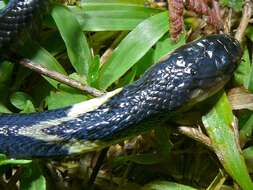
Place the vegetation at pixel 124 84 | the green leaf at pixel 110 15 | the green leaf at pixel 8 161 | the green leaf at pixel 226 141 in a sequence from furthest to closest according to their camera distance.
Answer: the green leaf at pixel 110 15 < the vegetation at pixel 124 84 < the green leaf at pixel 226 141 < the green leaf at pixel 8 161

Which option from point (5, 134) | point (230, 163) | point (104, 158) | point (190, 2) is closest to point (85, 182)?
point (104, 158)

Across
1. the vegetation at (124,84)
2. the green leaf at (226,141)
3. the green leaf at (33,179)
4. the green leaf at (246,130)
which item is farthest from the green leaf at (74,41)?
the green leaf at (246,130)

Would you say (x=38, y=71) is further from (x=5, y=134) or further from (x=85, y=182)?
(x=85, y=182)

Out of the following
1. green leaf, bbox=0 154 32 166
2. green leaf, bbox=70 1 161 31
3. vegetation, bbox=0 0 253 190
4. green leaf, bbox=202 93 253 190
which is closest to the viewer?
green leaf, bbox=0 154 32 166

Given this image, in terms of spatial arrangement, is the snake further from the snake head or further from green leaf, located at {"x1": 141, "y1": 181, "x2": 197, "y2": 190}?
green leaf, located at {"x1": 141, "y1": 181, "x2": 197, "y2": 190}

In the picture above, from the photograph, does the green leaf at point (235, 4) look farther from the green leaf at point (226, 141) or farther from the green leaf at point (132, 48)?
the green leaf at point (226, 141)

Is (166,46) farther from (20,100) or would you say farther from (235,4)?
(20,100)

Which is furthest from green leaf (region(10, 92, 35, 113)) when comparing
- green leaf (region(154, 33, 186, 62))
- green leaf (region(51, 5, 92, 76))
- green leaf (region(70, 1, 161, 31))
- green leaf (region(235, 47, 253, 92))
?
green leaf (region(235, 47, 253, 92))

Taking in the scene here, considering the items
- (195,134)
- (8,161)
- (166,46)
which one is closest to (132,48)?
(166,46)
